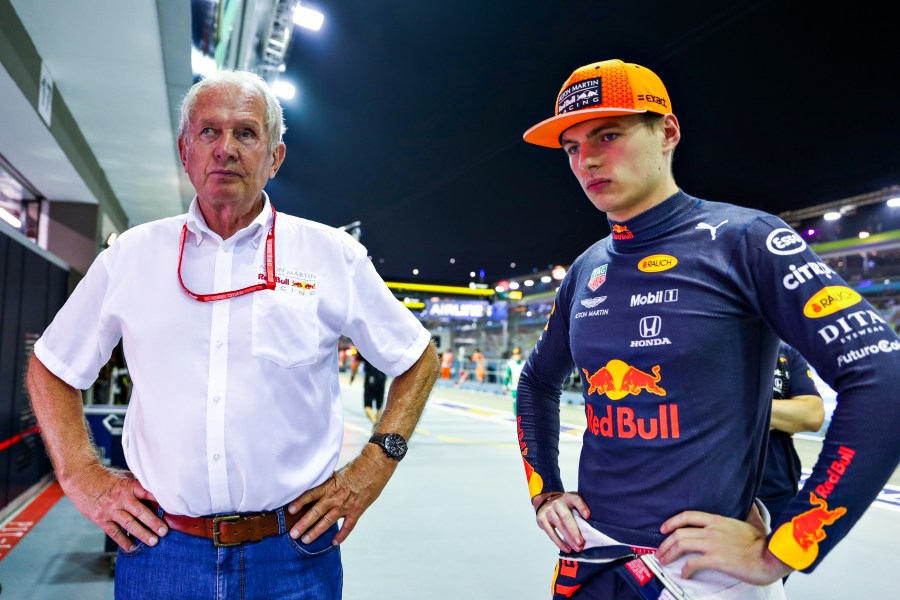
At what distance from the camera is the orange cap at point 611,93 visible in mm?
1426

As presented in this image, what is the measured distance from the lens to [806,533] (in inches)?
41.4

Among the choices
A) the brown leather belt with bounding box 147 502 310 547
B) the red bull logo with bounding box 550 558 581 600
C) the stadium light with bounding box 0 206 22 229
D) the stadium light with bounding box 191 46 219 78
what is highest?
the stadium light with bounding box 191 46 219 78

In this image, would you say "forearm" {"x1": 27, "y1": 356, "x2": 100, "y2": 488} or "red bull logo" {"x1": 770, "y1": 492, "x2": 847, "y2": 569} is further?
"forearm" {"x1": 27, "y1": 356, "x2": 100, "y2": 488}

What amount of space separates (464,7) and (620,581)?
39.8 feet

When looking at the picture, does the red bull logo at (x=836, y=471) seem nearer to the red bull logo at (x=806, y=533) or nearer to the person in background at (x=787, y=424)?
the red bull logo at (x=806, y=533)

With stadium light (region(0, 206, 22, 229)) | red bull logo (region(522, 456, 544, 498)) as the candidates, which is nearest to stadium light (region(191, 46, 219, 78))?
stadium light (region(0, 206, 22, 229))

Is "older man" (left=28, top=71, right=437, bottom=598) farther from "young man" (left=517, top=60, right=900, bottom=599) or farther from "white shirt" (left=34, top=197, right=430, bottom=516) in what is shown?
"young man" (left=517, top=60, right=900, bottom=599)

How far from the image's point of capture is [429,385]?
1849 millimetres

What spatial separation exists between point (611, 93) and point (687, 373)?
0.63 metres

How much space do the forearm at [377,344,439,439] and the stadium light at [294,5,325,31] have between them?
551cm

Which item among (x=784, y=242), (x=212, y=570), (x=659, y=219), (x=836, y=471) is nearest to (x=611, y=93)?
(x=659, y=219)

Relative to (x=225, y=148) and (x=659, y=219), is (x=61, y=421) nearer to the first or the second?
(x=225, y=148)

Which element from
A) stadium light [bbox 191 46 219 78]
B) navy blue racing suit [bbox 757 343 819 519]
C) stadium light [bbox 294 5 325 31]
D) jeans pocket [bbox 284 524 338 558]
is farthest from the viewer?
stadium light [bbox 294 5 325 31]

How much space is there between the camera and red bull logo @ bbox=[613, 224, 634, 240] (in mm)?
1475
